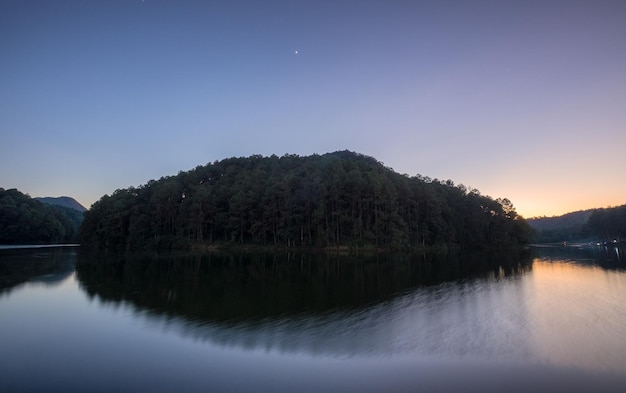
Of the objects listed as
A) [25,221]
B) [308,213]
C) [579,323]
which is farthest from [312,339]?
[25,221]

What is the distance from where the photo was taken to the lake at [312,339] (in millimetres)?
7828

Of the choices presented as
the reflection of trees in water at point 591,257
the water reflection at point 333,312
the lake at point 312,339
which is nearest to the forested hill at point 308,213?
the reflection of trees in water at point 591,257

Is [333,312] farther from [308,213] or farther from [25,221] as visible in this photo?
[25,221]

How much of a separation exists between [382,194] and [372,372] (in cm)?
6566

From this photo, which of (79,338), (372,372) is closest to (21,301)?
(79,338)

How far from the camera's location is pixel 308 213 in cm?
7150

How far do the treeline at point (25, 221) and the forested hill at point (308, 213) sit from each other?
47.3ft

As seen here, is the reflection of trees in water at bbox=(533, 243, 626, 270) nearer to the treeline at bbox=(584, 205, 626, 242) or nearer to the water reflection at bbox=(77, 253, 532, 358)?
the water reflection at bbox=(77, 253, 532, 358)

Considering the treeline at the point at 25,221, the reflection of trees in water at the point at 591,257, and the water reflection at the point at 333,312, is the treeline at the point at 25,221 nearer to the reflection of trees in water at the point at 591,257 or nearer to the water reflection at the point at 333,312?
the water reflection at the point at 333,312

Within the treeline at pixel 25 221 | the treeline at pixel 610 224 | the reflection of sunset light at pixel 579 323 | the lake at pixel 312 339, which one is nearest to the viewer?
the lake at pixel 312 339

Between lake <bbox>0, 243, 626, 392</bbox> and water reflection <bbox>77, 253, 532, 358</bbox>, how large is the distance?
0.26ft

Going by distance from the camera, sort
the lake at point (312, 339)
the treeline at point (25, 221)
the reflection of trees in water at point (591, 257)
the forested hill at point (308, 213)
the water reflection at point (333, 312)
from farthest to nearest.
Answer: the treeline at point (25, 221)
the forested hill at point (308, 213)
the reflection of trees in water at point (591, 257)
the water reflection at point (333, 312)
the lake at point (312, 339)

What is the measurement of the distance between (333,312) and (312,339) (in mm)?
3805

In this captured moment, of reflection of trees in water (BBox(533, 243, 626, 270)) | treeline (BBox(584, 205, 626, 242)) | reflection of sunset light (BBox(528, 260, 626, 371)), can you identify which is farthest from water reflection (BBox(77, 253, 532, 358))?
treeline (BBox(584, 205, 626, 242))
